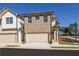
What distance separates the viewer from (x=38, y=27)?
18625 millimetres

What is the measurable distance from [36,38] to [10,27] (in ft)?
4.09

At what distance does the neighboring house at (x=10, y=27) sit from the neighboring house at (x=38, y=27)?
10.8 inches

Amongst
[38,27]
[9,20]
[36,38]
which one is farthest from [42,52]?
[9,20]

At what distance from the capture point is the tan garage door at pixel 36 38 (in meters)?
18.7

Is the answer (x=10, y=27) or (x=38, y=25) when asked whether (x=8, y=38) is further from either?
(x=38, y=25)

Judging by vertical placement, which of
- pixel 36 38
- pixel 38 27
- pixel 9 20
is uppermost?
pixel 9 20

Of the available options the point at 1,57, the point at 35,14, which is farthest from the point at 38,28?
the point at 1,57

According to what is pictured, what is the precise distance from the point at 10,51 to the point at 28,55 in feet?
2.70

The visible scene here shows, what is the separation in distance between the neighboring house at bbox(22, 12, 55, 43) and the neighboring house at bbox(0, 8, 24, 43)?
10.8 inches

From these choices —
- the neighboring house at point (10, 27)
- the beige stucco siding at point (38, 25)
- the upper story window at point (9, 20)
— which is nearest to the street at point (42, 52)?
the neighboring house at point (10, 27)

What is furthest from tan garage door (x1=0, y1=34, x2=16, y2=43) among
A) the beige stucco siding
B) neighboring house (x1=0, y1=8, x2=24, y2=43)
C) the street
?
the beige stucco siding

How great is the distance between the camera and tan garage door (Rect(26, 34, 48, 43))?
18.7 metres

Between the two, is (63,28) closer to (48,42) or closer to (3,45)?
(48,42)
